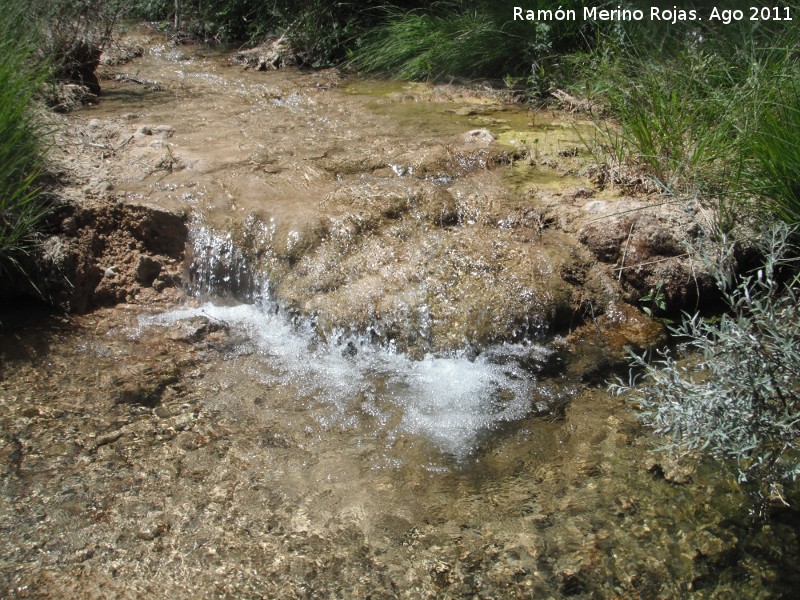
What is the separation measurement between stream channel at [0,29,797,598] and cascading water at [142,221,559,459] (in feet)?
0.04

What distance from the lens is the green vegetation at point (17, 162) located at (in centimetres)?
386

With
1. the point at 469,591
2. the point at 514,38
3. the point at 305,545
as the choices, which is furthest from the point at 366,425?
→ the point at 514,38

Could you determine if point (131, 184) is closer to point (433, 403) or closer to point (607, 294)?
point (433, 403)

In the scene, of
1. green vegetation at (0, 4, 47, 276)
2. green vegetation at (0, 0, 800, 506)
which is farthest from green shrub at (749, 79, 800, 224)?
green vegetation at (0, 4, 47, 276)

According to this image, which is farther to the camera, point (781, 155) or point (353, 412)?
point (781, 155)

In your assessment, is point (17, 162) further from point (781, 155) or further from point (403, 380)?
point (781, 155)

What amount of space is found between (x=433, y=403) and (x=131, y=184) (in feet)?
7.93

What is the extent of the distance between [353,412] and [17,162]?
7.36 feet

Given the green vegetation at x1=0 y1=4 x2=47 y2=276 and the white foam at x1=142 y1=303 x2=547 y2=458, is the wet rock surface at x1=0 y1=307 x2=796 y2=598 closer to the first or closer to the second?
the white foam at x1=142 y1=303 x2=547 y2=458

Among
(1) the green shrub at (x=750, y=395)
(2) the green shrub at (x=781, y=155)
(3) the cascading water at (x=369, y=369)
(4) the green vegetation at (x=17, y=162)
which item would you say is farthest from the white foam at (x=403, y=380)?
(2) the green shrub at (x=781, y=155)

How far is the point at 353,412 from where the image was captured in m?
3.40

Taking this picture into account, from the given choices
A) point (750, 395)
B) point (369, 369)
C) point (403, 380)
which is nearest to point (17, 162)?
point (369, 369)

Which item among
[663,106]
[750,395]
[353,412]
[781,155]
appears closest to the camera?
[750,395]

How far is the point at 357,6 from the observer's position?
8.45 meters
